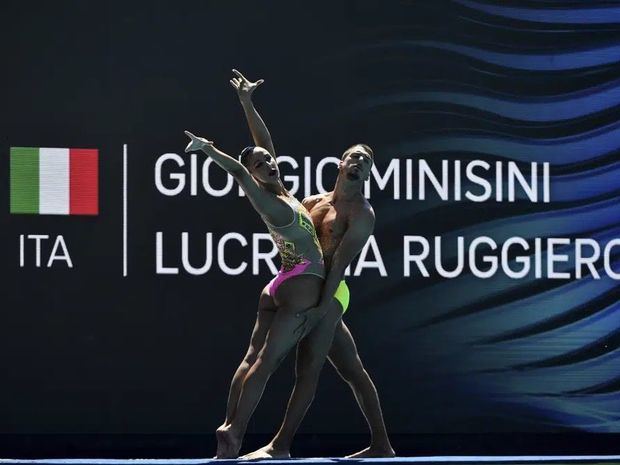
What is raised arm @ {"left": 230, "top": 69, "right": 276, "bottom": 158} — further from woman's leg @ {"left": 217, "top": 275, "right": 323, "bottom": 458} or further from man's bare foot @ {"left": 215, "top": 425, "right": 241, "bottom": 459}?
man's bare foot @ {"left": 215, "top": 425, "right": 241, "bottom": 459}

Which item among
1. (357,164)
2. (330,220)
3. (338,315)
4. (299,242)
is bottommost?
(338,315)

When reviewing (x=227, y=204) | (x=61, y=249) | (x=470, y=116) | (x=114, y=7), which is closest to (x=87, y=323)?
(x=61, y=249)

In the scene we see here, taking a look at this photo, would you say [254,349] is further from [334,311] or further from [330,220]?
[330,220]

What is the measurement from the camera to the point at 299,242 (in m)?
7.56

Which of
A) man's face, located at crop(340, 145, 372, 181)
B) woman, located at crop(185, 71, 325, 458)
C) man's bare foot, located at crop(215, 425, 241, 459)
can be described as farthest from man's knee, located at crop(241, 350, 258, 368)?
man's face, located at crop(340, 145, 372, 181)

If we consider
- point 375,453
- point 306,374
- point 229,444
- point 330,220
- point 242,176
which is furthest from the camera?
point 375,453

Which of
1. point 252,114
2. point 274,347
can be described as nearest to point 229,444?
point 274,347

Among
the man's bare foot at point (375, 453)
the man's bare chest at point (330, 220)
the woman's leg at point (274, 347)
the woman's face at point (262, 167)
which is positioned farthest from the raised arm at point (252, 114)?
the man's bare foot at point (375, 453)

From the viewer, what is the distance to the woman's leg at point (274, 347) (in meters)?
7.39

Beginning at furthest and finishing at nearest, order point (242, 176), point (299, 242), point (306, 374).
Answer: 1. point (306, 374)
2. point (299, 242)
3. point (242, 176)

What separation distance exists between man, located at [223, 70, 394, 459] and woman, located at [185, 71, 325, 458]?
0.12 ft

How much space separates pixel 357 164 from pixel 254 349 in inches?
40.2

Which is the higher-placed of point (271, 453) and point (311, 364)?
point (311, 364)

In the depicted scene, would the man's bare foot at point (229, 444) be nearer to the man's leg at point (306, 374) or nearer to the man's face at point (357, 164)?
the man's leg at point (306, 374)
